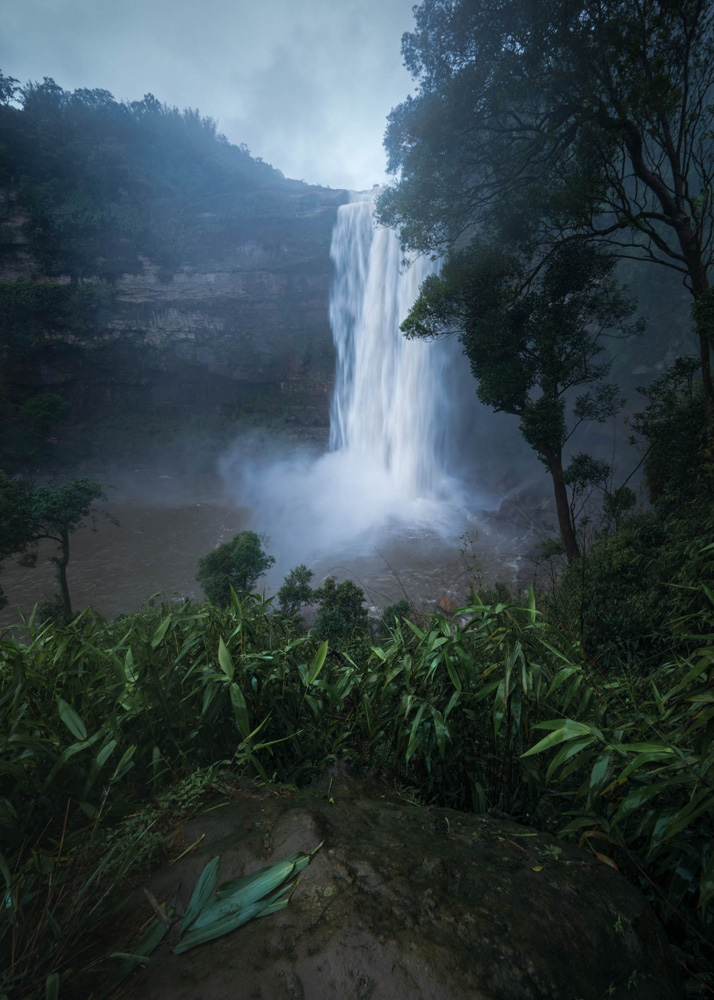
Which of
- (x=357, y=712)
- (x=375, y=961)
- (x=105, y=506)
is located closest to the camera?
(x=375, y=961)

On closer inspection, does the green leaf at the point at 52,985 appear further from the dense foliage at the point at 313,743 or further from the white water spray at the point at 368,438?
the white water spray at the point at 368,438

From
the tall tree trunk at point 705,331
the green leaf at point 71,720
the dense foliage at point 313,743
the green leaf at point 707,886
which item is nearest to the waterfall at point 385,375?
the tall tree trunk at point 705,331

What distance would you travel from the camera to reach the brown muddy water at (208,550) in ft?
45.2

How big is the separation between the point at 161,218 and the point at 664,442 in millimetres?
34566

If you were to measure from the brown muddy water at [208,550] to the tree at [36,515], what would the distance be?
5.62 feet

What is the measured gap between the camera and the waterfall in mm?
23844

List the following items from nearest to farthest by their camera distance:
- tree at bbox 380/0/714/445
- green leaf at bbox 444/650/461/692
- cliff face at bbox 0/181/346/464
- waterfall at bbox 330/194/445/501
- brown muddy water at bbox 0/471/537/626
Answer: green leaf at bbox 444/650/461/692
tree at bbox 380/0/714/445
brown muddy water at bbox 0/471/537/626
waterfall at bbox 330/194/445/501
cliff face at bbox 0/181/346/464

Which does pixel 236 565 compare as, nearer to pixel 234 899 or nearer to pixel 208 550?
pixel 208 550

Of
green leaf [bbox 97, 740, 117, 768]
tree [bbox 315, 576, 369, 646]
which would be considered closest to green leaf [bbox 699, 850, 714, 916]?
green leaf [bbox 97, 740, 117, 768]

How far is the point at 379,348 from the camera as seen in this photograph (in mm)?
25000

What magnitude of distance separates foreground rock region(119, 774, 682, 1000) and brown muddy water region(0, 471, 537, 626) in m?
10.2

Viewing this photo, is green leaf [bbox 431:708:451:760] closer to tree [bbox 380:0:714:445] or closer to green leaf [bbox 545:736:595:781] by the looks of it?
green leaf [bbox 545:736:595:781]

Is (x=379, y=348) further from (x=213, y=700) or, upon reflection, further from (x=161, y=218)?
(x=213, y=700)

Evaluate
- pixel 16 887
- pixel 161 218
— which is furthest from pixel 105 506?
pixel 16 887
